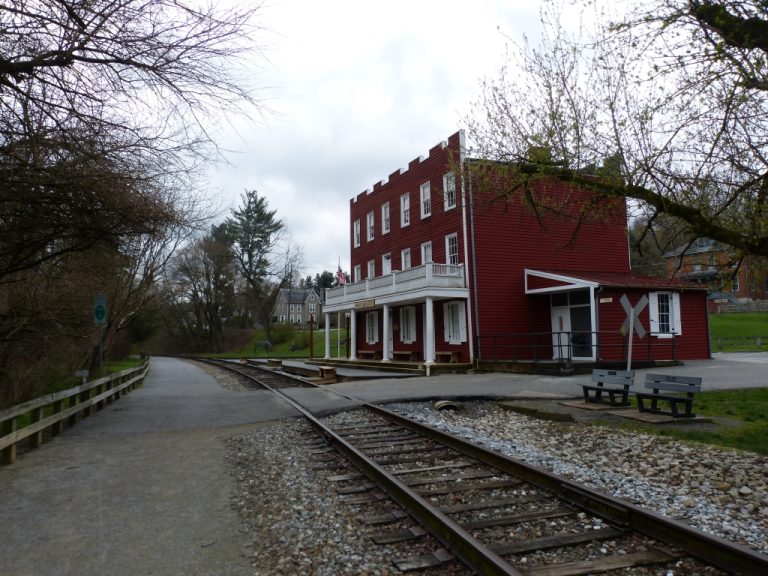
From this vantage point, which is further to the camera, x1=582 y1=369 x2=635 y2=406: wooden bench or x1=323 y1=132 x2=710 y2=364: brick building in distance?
x1=323 y1=132 x2=710 y2=364: brick building in distance

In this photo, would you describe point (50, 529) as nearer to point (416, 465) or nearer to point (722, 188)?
point (416, 465)

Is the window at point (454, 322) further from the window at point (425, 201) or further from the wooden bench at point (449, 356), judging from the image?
the window at point (425, 201)

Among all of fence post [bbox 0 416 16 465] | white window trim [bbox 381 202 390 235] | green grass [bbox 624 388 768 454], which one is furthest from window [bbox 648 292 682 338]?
fence post [bbox 0 416 16 465]

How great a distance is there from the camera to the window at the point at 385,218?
31.6 meters

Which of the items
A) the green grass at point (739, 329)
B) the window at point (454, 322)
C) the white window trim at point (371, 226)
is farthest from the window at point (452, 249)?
the green grass at point (739, 329)

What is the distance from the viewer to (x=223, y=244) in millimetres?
63312

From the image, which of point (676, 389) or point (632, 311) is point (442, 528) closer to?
point (676, 389)

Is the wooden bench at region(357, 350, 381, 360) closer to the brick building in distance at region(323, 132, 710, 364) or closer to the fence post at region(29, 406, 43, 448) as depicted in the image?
the brick building in distance at region(323, 132, 710, 364)

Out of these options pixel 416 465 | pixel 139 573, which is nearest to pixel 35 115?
pixel 139 573

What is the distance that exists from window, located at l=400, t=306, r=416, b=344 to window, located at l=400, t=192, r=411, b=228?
4.44 meters

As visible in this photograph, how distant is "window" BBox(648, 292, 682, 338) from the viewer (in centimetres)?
2359

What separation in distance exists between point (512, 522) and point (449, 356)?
19884mm

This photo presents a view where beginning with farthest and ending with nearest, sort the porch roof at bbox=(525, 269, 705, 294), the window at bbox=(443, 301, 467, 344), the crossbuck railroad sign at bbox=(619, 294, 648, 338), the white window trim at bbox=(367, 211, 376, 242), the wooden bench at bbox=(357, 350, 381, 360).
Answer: the white window trim at bbox=(367, 211, 376, 242)
the wooden bench at bbox=(357, 350, 381, 360)
the window at bbox=(443, 301, 467, 344)
the porch roof at bbox=(525, 269, 705, 294)
the crossbuck railroad sign at bbox=(619, 294, 648, 338)

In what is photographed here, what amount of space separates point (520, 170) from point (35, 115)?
7466 mm
